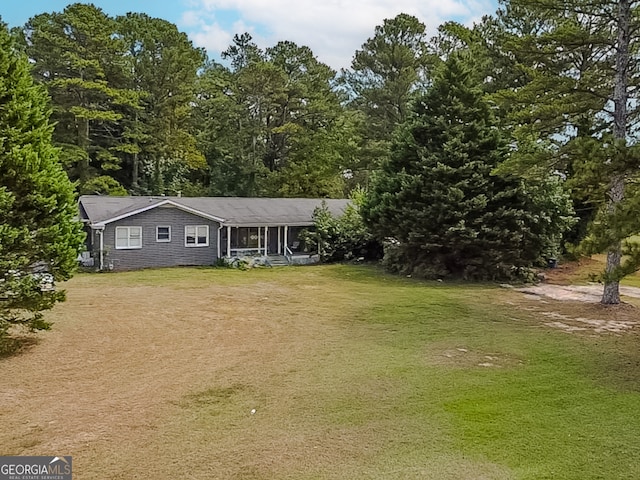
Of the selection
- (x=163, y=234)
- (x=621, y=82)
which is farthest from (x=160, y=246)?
(x=621, y=82)

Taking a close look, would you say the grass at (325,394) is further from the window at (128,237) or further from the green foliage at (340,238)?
the green foliage at (340,238)

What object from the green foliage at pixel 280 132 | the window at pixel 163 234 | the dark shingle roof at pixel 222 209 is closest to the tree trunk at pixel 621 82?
the dark shingle roof at pixel 222 209

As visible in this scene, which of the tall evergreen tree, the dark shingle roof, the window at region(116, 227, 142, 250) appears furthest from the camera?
the tall evergreen tree

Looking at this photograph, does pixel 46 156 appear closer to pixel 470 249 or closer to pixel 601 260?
pixel 470 249

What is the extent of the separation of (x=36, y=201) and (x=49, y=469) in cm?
493

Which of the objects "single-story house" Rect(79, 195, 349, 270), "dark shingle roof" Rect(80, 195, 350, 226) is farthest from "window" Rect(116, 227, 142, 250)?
"dark shingle roof" Rect(80, 195, 350, 226)

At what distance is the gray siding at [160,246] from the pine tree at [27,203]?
1119cm

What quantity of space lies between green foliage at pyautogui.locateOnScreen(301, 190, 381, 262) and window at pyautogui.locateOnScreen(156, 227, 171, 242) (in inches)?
245

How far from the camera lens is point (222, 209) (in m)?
23.1

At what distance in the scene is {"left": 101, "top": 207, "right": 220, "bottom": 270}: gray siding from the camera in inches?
773

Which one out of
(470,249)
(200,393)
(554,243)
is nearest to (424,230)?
(470,249)

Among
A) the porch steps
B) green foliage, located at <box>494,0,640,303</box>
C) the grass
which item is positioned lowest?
the grass

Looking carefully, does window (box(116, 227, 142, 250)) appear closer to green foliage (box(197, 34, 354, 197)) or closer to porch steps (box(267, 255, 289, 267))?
porch steps (box(267, 255, 289, 267))

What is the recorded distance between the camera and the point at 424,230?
59.8 ft
